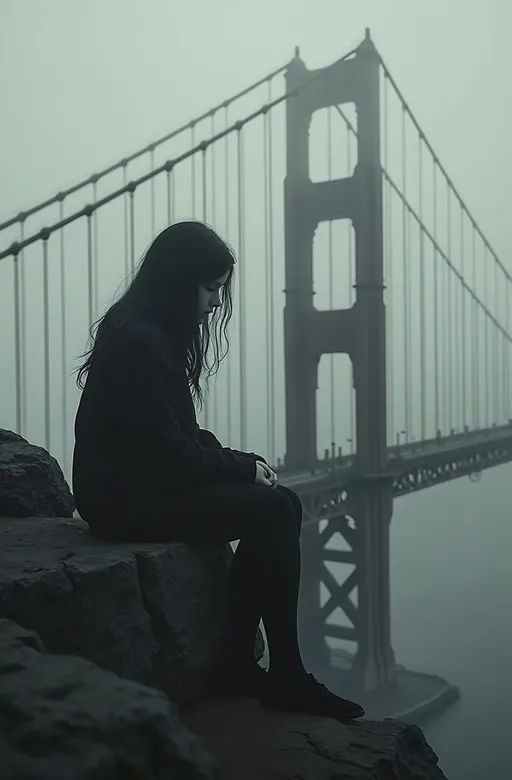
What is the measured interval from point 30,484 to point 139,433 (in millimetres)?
746

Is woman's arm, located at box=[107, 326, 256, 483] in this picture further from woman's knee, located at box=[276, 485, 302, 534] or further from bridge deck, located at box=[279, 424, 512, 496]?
bridge deck, located at box=[279, 424, 512, 496]

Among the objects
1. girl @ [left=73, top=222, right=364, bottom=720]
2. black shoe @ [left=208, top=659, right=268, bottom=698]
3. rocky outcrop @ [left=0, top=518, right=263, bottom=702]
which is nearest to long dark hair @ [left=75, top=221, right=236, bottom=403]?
girl @ [left=73, top=222, right=364, bottom=720]

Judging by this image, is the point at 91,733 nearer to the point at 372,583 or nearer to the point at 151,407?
the point at 151,407

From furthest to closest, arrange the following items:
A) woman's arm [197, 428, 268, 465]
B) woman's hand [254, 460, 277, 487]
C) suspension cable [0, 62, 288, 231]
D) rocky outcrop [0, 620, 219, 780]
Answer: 1. suspension cable [0, 62, 288, 231]
2. woman's arm [197, 428, 268, 465]
3. woman's hand [254, 460, 277, 487]
4. rocky outcrop [0, 620, 219, 780]

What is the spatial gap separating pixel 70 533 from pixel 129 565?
338 millimetres

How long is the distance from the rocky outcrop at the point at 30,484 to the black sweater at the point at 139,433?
19.8 inches

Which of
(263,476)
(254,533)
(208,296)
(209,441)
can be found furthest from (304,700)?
(208,296)

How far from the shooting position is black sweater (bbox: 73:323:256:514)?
1.66m

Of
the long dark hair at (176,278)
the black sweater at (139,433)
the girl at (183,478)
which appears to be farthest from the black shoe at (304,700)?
the long dark hair at (176,278)

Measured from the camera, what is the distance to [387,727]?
1.70 meters

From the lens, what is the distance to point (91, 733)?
924 millimetres

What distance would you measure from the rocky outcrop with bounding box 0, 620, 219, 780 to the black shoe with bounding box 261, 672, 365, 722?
2.45 ft

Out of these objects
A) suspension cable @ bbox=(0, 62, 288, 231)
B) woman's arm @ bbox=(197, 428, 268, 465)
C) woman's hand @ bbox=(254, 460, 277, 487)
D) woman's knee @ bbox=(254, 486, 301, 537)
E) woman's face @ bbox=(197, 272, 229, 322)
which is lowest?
woman's knee @ bbox=(254, 486, 301, 537)

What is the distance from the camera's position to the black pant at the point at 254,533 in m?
1.69
